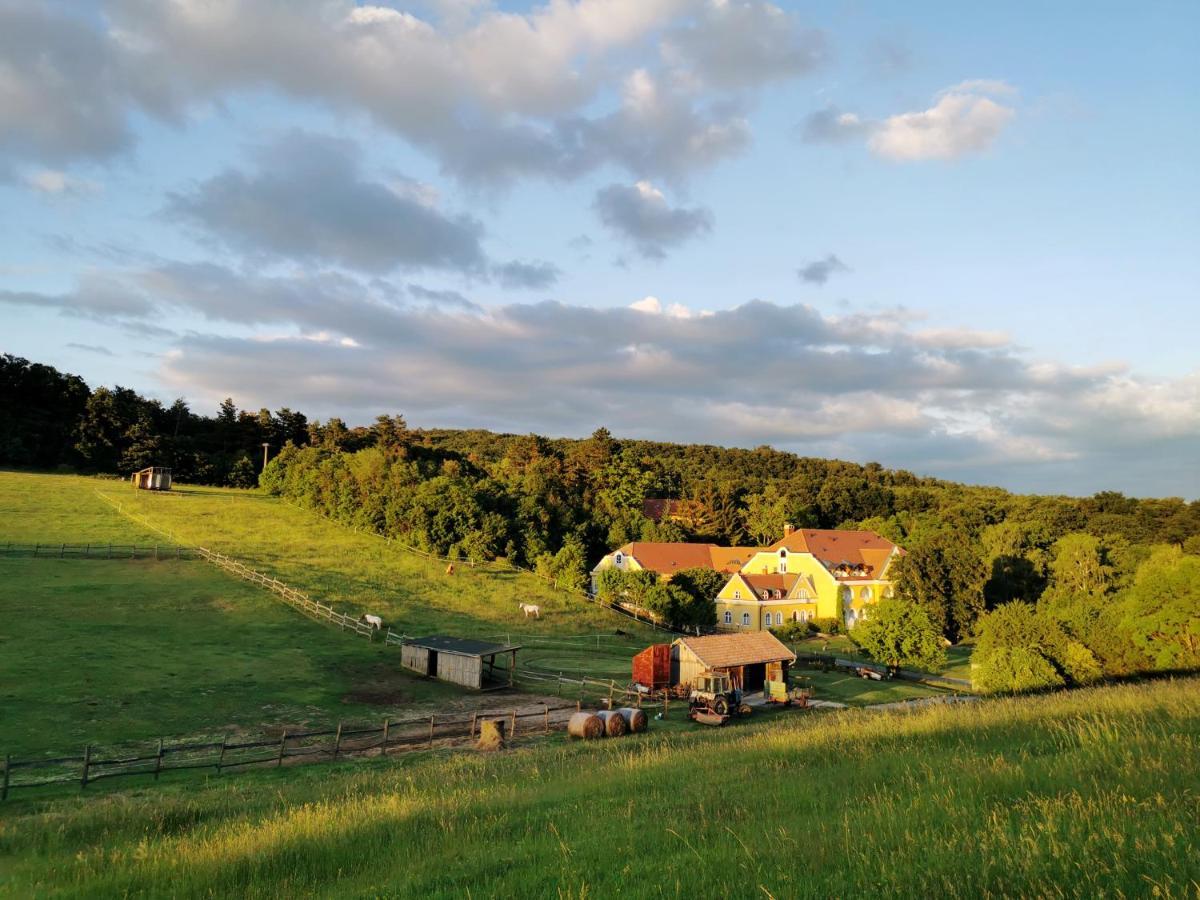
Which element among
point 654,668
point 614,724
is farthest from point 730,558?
point 614,724

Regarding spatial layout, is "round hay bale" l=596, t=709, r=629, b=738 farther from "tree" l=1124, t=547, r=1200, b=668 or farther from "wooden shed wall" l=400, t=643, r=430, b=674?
"tree" l=1124, t=547, r=1200, b=668

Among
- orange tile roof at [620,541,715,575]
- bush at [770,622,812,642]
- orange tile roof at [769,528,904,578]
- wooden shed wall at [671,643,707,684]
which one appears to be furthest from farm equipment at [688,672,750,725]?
orange tile roof at [769,528,904,578]

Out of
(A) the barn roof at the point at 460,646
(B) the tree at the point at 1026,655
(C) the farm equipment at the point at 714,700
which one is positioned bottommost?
(C) the farm equipment at the point at 714,700

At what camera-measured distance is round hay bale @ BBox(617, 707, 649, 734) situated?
3397cm

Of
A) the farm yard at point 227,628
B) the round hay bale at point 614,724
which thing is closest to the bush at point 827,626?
the farm yard at point 227,628

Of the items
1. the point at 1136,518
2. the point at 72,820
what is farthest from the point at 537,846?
the point at 1136,518

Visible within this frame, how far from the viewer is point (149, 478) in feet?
306

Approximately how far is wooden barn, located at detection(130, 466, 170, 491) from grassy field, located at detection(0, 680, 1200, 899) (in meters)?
88.7

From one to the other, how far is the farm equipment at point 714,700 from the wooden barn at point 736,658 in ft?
3.09

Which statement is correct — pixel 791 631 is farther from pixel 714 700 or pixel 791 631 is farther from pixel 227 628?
pixel 227 628

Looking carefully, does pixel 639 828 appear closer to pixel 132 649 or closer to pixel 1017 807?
pixel 1017 807

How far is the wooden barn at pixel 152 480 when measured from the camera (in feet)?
306

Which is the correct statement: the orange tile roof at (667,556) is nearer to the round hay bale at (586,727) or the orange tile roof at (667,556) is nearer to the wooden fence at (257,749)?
the wooden fence at (257,749)

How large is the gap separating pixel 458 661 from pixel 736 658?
1825cm
